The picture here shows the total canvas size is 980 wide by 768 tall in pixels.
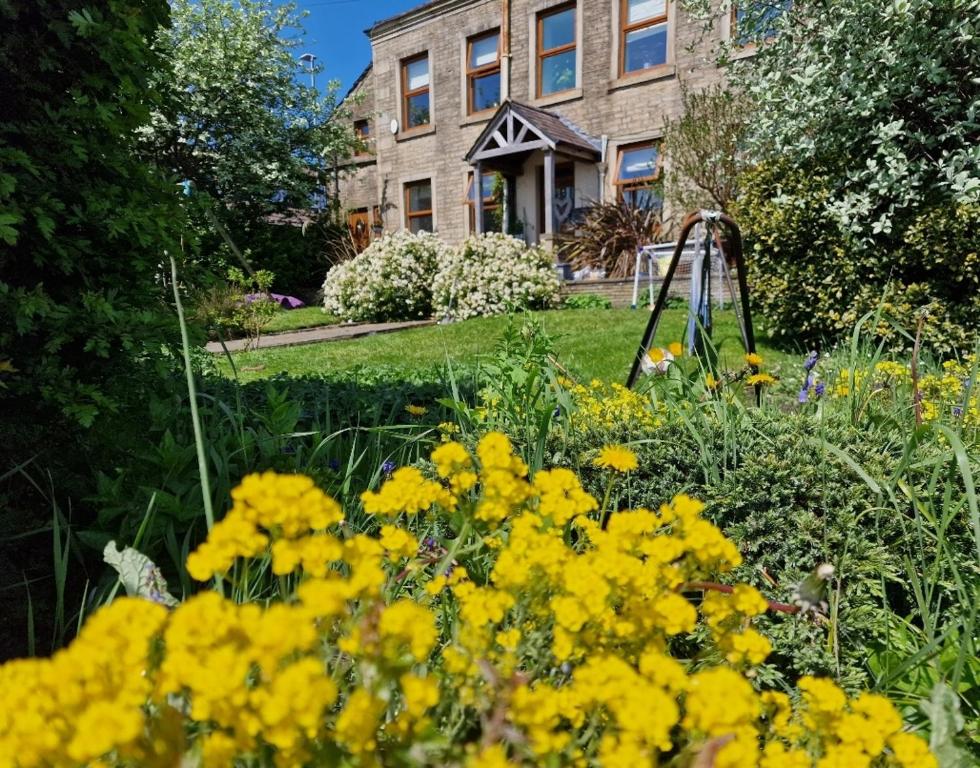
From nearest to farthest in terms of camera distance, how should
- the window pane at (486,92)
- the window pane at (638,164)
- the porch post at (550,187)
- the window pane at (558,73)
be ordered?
the porch post at (550,187) < the window pane at (638,164) < the window pane at (558,73) < the window pane at (486,92)

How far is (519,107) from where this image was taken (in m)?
11.9

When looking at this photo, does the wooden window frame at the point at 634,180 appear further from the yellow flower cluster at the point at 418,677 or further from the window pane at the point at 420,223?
the yellow flower cluster at the point at 418,677

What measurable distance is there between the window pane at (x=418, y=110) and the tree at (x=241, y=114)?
214 centimetres

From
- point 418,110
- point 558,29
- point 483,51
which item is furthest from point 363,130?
point 558,29

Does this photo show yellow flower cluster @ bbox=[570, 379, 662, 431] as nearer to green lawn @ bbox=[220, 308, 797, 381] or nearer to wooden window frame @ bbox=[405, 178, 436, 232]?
green lawn @ bbox=[220, 308, 797, 381]

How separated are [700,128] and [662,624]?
9.89 m

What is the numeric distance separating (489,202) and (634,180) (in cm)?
353

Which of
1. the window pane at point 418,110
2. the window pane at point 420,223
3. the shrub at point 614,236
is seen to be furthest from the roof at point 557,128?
the window pane at point 420,223

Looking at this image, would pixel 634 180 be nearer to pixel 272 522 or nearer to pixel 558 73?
pixel 558 73

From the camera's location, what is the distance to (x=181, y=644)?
20.0 inches

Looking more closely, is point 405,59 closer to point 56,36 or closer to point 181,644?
point 56,36

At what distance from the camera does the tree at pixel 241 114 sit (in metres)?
12.7

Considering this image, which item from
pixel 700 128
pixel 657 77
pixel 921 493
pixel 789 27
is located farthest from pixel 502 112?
pixel 921 493

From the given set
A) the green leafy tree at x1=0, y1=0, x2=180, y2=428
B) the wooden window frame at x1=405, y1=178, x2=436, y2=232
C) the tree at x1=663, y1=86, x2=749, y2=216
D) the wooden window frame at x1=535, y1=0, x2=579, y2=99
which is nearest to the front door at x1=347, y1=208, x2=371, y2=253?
the wooden window frame at x1=405, y1=178, x2=436, y2=232
